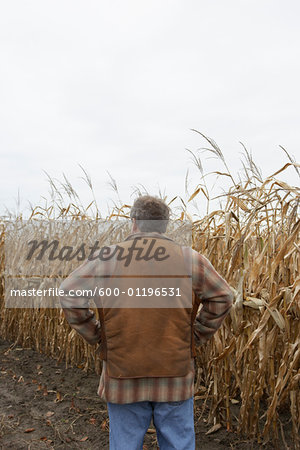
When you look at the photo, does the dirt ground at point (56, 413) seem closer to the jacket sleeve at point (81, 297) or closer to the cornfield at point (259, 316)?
the cornfield at point (259, 316)

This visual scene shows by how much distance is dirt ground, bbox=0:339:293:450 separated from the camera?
312 cm

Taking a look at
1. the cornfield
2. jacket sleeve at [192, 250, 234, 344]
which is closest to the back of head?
jacket sleeve at [192, 250, 234, 344]

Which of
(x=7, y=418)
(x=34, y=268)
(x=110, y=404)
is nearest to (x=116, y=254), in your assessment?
(x=110, y=404)

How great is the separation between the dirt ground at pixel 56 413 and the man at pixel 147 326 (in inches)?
48.8

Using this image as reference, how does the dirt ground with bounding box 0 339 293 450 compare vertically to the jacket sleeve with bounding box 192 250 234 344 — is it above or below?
below

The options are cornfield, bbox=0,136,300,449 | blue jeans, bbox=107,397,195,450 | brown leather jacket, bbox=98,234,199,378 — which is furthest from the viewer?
cornfield, bbox=0,136,300,449

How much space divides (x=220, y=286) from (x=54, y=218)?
13.1 feet

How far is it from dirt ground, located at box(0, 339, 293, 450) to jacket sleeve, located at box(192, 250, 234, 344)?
1.28m

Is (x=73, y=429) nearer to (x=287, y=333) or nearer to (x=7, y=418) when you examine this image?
(x=7, y=418)

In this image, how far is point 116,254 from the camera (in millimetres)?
1942

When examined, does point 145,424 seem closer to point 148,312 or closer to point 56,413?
point 148,312

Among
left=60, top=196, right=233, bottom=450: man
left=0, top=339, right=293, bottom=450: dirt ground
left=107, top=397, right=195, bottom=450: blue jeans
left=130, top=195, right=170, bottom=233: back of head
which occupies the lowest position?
left=0, top=339, right=293, bottom=450: dirt ground

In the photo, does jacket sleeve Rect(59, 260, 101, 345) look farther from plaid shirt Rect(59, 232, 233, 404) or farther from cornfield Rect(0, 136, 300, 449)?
cornfield Rect(0, 136, 300, 449)

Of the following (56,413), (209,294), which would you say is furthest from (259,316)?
(56,413)
